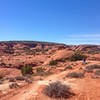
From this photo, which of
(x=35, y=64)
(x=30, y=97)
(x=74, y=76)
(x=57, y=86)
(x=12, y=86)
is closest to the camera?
(x=30, y=97)

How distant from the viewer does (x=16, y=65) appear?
23734 mm

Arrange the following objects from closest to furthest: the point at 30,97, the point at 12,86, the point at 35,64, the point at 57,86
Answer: the point at 30,97 → the point at 57,86 → the point at 12,86 → the point at 35,64

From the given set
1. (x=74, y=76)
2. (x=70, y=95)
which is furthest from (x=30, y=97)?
(x=74, y=76)

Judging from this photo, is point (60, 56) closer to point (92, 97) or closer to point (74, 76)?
point (74, 76)

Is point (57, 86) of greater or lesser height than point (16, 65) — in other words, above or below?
above

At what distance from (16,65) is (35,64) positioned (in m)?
4.35

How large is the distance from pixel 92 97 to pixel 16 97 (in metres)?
3.99

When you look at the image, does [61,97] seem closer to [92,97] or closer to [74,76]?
[92,97]

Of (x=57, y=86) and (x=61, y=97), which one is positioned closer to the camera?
(x=61, y=97)

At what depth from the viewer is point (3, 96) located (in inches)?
229

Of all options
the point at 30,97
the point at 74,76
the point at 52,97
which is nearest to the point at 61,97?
the point at 52,97

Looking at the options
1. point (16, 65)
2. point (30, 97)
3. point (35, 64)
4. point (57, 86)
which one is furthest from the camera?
point (35, 64)

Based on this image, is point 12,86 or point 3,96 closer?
point 3,96

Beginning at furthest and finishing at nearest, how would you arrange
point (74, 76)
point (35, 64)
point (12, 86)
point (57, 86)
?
1. point (35, 64)
2. point (74, 76)
3. point (12, 86)
4. point (57, 86)
